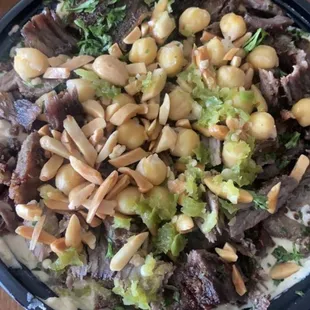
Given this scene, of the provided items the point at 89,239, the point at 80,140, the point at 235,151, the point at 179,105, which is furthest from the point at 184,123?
the point at 89,239

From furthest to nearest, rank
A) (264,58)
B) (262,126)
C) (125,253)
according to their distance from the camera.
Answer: (264,58) < (262,126) < (125,253)

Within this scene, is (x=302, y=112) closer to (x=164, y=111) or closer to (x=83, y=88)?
(x=164, y=111)

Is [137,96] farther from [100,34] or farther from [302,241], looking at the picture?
[302,241]

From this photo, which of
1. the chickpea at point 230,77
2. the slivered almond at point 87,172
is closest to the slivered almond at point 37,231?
the slivered almond at point 87,172

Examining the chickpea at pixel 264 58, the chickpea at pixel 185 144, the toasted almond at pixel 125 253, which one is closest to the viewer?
the toasted almond at pixel 125 253

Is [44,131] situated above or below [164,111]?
above

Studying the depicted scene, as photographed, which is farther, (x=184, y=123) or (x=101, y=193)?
(x=184, y=123)

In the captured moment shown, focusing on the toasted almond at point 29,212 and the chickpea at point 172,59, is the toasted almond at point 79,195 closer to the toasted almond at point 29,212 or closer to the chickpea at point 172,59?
the toasted almond at point 29,212

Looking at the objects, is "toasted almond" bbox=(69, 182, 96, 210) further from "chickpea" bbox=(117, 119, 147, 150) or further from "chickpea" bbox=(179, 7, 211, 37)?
"chickpea" bbox=(179, 7, 211, 37)
